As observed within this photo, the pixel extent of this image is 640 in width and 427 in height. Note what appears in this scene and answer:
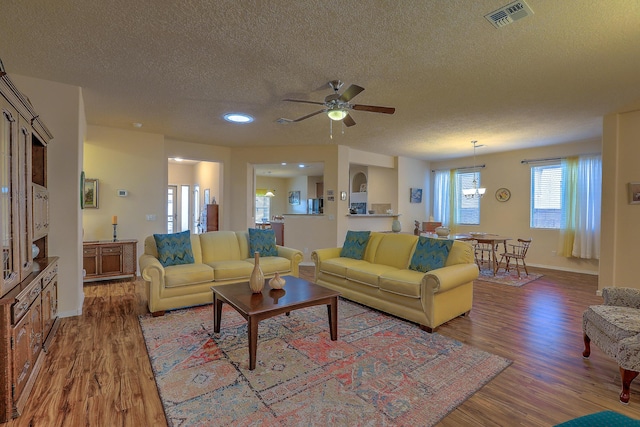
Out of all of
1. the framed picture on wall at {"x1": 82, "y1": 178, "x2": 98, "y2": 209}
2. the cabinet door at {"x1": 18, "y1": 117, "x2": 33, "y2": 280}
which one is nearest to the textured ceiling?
the cabinet door at {"x1": 18, "y1": 117, "x2": 33, "y2": 280}

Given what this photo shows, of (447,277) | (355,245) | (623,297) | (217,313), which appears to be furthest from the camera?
(355,245)

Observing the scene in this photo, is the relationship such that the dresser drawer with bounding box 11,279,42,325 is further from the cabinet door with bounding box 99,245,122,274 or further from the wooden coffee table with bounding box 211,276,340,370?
the cabinet door with bounding box 99,245,122,274

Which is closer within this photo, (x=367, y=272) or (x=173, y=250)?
(x=367, y=272)

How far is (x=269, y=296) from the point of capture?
2883 mm

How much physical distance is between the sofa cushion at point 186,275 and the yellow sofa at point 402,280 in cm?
155

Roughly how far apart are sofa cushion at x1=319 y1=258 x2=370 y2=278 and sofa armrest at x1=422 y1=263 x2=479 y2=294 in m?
1.18

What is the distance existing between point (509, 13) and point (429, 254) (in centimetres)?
246

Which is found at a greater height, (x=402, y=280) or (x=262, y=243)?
(x=262, y=243)

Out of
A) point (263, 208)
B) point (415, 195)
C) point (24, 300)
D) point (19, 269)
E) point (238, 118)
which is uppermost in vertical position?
point (238, 118)

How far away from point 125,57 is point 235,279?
8.86ft

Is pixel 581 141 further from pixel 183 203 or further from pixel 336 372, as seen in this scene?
pixel 183 203

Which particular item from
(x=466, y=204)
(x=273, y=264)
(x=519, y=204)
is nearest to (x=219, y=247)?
(x=273, y=264)

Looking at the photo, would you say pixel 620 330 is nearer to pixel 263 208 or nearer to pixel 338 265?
pixel 338 265

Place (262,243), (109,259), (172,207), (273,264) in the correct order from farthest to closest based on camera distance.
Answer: (172,207) < (109,259) < (262,243) < (273,264)
